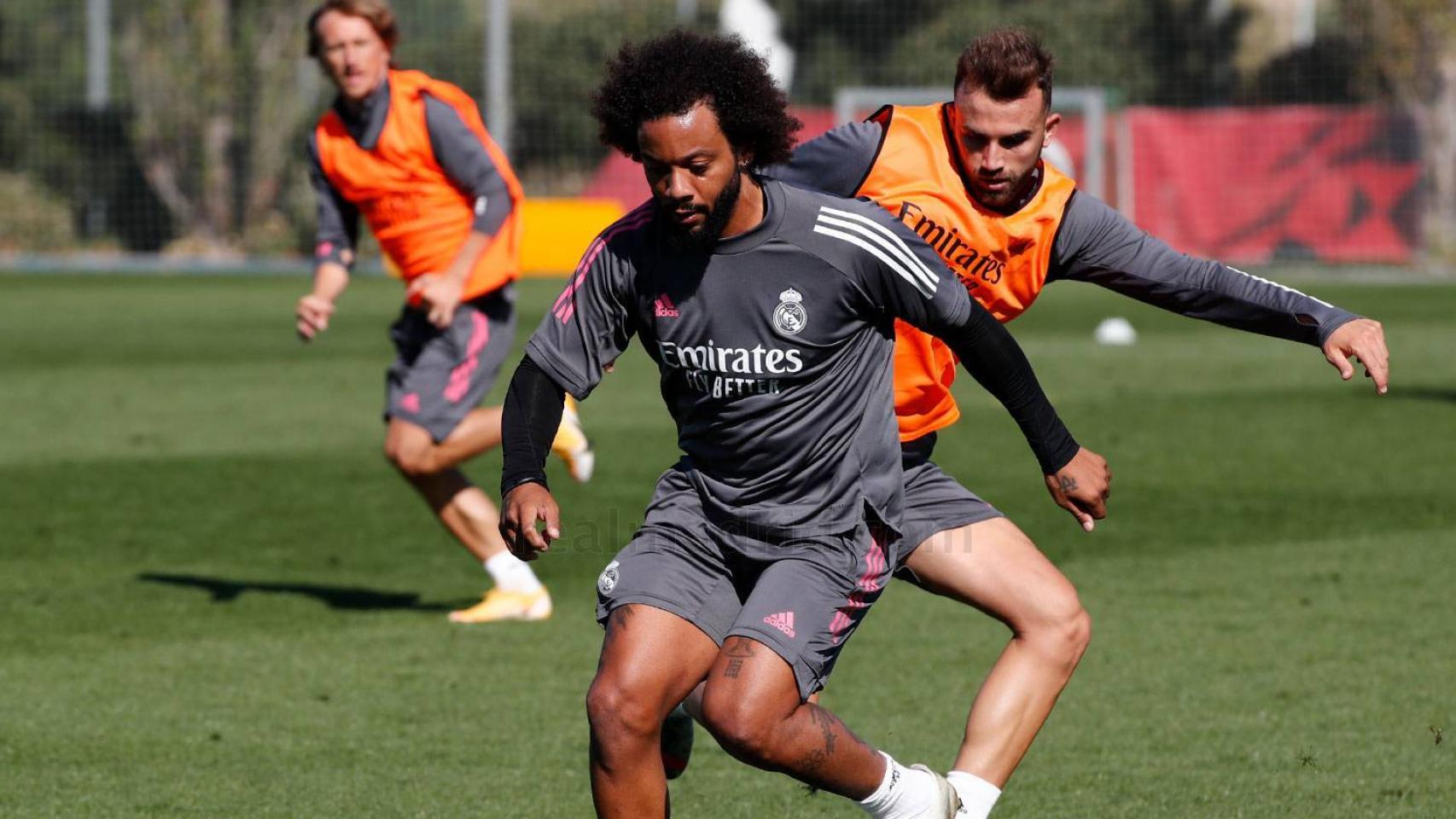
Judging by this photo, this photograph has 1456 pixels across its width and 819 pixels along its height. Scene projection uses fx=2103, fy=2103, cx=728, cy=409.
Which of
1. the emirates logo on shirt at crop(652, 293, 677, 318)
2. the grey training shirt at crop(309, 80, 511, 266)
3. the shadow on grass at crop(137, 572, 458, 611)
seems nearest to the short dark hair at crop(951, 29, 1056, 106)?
the emirates logo on shirt at crop(652, 293, 677, 318)

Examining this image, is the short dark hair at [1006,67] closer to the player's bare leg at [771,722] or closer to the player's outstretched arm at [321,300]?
the player's bare leg at [771,722]

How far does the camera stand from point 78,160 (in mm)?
37188

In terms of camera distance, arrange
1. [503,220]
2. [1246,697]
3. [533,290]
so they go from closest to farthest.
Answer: [1246,697]
[503,220]
[533,290]

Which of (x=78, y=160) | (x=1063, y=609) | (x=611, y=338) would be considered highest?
(x=611, y=338)

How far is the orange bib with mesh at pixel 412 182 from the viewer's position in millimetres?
8367

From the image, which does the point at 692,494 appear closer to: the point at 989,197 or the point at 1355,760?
the point at 989,197

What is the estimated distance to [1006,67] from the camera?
495 centimetres

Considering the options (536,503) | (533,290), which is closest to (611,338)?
(536,503)

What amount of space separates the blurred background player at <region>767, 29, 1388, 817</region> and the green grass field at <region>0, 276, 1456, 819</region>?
1.44 ft

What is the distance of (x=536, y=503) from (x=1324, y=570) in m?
5.16

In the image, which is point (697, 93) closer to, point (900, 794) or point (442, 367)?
point (900, 794)

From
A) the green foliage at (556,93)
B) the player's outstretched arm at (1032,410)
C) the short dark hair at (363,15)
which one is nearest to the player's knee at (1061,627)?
the player's outstretched arm at (1032,410)

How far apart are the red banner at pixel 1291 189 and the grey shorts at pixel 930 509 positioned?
2665 centimetres

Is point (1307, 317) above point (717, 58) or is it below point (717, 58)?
below
